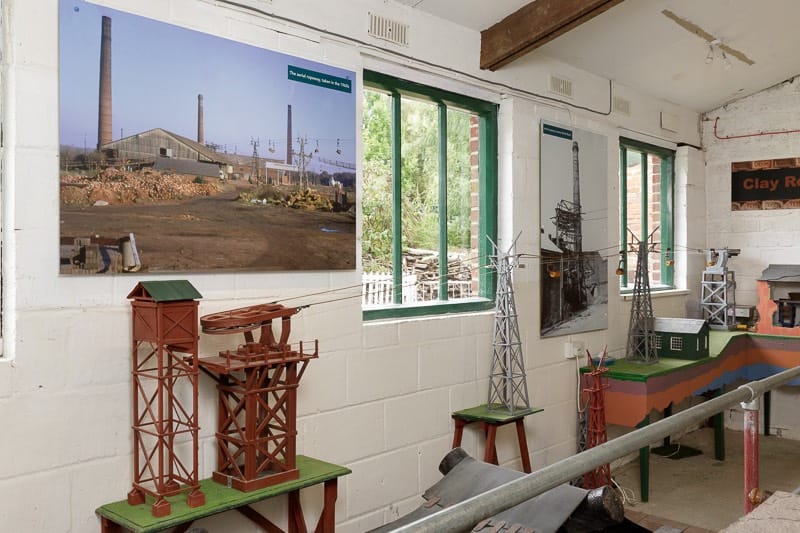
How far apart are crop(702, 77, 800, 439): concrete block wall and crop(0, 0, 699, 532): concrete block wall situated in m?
1.68

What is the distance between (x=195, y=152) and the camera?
281 centimetres

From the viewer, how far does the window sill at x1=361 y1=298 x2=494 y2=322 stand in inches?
142

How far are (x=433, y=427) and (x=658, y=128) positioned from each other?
3503 mm

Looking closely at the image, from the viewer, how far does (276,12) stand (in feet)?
10.1

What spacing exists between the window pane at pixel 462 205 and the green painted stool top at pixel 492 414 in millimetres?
642

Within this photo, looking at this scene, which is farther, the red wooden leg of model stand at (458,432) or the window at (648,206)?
the window at (648,206)

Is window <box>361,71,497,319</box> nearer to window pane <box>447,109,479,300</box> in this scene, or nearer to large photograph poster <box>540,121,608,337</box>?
window pane <box>447,109,479,300</box>

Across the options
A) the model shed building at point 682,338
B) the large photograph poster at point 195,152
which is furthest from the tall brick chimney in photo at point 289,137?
the model shed building at point 682,338

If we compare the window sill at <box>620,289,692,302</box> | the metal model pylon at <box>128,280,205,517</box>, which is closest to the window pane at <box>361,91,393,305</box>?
the metal model pylon at <box>128,280,205,517</box>

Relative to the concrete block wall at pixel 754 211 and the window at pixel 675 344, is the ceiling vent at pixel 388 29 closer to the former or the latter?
the window at pixel 675 344

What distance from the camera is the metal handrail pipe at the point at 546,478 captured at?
1.18 metres

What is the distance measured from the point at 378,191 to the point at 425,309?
26.3 inches

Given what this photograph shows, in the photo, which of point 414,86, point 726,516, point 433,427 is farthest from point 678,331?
point 414,86

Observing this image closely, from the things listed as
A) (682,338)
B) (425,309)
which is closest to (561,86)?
(425,309)
